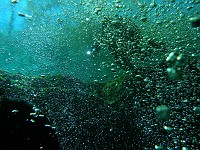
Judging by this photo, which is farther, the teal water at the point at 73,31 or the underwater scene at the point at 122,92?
the teal water at the point at 73,31

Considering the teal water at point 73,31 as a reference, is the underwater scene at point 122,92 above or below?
below

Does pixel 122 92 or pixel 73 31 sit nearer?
pixel 122 92

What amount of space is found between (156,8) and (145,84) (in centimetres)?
415

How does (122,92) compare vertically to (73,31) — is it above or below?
below

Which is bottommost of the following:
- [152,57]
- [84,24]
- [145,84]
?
[145,84]

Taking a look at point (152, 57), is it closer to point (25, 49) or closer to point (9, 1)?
point (9, 1)

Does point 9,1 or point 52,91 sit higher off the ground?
point 9,1

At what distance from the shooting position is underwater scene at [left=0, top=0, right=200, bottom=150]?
26.1 feet

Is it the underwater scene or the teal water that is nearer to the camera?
the underwater scene

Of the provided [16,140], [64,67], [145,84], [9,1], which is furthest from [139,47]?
[64,67]

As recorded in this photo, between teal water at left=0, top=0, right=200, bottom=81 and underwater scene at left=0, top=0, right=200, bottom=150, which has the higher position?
teal water at left=0, top=0, right=200, bottom=81

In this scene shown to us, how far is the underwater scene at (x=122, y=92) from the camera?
26.1 feet

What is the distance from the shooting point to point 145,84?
11.0 metres

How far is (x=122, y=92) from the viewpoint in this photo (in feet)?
35.8
